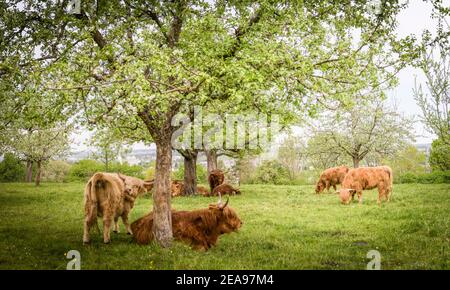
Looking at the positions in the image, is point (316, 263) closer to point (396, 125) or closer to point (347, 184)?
point (347, 184)

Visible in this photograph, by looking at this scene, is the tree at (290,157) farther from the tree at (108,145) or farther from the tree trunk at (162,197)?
the tree trunk at (162,197)

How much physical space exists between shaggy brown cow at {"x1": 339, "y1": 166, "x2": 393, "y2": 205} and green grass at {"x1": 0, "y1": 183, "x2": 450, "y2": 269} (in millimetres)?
895

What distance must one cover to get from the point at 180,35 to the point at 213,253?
20.1ft

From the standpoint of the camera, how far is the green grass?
8.85 meters

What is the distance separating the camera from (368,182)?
1945 centimetres

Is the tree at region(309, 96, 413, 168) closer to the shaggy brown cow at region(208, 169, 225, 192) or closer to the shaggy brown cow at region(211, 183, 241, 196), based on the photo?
the shaggy brown cow at region(208, 169, 225, 192)

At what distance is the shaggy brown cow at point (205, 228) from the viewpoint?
10.5 meters

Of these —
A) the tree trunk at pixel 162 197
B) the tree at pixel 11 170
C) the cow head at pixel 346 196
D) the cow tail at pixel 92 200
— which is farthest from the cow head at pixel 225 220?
the tree at pixel 11 170

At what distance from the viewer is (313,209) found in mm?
17969

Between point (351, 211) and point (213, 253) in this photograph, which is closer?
point (213, 253)

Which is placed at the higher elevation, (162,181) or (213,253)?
(162,181)
